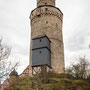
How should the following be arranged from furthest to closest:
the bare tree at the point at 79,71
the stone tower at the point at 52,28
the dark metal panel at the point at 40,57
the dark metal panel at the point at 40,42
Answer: the stone tower at the point at 52,28, the dark metal panel at the point at 40,42, the dark metal panel at the point at 40,57, the bare tree at the point at 79,71

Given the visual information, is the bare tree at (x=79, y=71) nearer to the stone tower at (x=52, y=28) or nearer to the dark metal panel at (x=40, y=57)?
the dark metal panel at (x=40, y=57)

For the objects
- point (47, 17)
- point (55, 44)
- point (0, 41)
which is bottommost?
point (0, 41)

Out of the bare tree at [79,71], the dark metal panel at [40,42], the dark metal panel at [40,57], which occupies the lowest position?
the bare tree at [79,71]

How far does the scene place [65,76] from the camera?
15.6 m

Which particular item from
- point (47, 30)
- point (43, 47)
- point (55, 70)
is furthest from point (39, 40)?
point (55, 70)

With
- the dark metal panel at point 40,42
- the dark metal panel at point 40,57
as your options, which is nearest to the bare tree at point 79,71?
the dark metal panel at point 40,57

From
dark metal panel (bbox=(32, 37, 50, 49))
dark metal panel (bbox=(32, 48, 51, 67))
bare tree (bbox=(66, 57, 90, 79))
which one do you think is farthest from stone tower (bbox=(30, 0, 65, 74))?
bare tree (bbox=(66, 57, 90, 79))

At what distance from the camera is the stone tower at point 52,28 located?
63.8ft

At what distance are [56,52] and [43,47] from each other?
291 centimetres

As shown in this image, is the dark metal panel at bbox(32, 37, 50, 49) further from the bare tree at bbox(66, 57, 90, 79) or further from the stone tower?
the bare tree at bbox(66, 57, 90, 79)

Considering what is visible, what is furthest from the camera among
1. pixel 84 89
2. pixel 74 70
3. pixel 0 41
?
pixel 74 70

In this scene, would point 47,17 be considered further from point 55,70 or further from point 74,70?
point 74,70

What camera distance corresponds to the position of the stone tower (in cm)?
1944

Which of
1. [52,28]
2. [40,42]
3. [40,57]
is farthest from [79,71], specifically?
[52,28]
